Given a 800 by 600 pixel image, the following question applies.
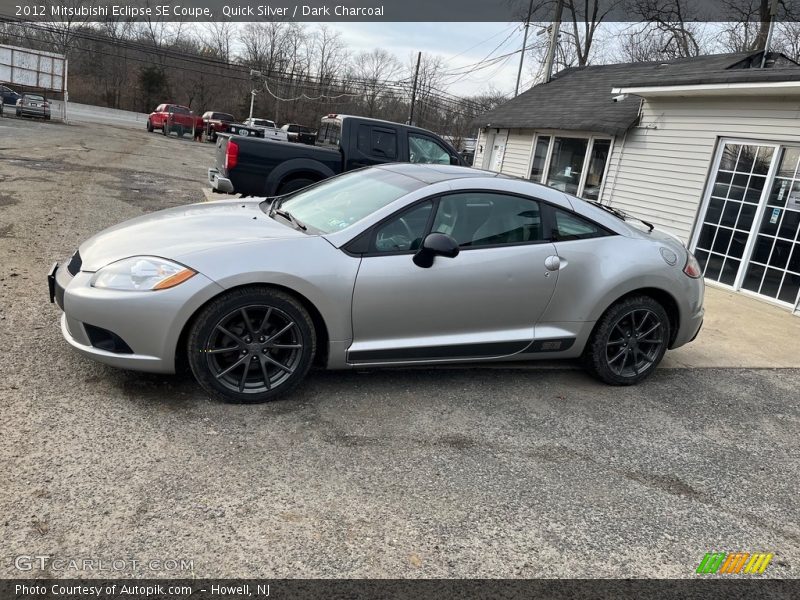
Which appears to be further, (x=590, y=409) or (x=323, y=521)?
(x=590, y=409)

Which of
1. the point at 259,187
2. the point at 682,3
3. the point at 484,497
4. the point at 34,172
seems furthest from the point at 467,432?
A: the point at 682,3

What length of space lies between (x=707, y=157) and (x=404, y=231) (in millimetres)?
7946

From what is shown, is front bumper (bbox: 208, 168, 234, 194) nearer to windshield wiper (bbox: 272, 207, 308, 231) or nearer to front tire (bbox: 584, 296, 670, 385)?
windshield wiper (bbox: 272, 207, 308, 231)

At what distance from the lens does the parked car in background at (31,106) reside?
90.8ft

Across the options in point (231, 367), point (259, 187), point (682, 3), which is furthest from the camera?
point (682, 3)

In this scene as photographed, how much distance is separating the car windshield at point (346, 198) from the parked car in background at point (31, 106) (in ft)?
96.7

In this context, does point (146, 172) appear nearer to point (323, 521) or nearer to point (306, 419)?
point (306, 419)

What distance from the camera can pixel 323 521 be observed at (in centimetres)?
266

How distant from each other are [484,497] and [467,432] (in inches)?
26.4

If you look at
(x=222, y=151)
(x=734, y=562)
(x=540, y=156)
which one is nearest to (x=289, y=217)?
(x=734, y=562)

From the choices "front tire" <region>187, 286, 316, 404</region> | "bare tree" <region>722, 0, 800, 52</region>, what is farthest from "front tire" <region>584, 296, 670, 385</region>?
"bare tree" <region>722, 0, 800, 52</region>

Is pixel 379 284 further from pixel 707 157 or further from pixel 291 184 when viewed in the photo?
pixel 707 157

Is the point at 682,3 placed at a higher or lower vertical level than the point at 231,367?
higher

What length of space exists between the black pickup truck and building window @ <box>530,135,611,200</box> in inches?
151
